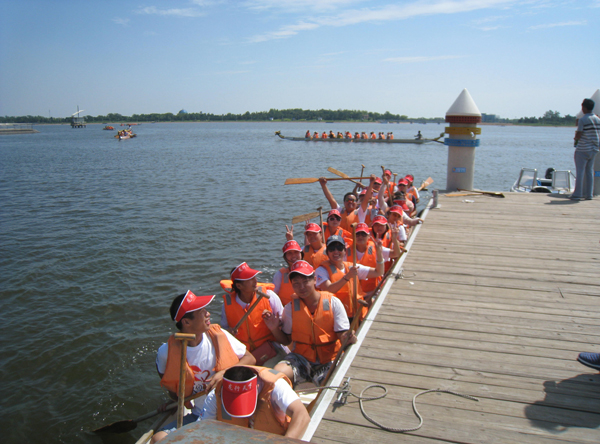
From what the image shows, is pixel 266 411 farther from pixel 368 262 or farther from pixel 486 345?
pixel 368 262

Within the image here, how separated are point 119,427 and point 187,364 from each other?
2631mm

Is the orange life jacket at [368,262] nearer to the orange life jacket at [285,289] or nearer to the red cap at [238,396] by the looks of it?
the orange life jacket at [285,289]

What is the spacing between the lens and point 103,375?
6672 millimetres

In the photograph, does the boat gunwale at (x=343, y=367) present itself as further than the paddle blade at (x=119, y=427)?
No

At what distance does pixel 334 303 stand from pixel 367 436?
1.45 m

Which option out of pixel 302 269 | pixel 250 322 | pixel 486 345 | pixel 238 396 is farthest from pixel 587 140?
pixel 238 396

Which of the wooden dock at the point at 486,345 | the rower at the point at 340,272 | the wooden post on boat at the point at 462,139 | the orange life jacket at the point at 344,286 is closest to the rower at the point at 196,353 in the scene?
the wooden dock at the point at 486,345

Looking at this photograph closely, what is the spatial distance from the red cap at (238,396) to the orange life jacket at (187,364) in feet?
3.49

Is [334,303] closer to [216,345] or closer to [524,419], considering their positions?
[216,345]

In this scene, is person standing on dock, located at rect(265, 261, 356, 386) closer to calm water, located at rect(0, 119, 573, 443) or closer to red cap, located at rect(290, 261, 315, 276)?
red cap, located at rect(290, 261, 315, 276)

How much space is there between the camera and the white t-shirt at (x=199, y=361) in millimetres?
3707

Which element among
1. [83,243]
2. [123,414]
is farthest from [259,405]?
[83,243]

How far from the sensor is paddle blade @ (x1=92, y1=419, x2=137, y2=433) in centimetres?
536

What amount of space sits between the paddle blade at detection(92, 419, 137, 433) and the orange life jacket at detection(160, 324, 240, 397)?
Result: 2.13 meters
